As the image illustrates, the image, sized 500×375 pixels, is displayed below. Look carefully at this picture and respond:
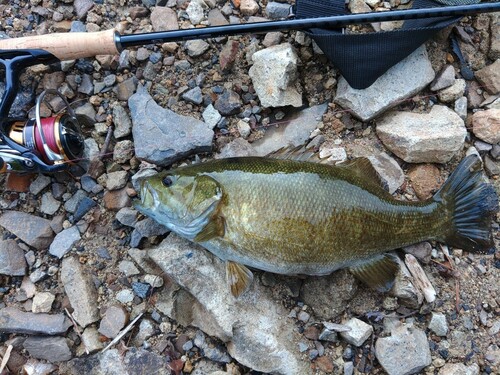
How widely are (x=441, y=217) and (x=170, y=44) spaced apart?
2805 millimetres

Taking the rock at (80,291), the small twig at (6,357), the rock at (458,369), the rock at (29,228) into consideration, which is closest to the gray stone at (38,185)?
the rock at (29,228)

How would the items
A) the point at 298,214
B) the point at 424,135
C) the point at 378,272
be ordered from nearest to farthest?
the point at 298,214, the point at 378,272, the point at 424,135

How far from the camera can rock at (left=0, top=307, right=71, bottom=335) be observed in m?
3.96

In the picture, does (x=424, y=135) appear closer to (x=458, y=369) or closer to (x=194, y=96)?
(x=458, y=369)

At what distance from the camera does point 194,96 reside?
431 cm

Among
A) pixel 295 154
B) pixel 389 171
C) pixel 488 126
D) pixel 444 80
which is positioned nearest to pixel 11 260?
pixel 295 154

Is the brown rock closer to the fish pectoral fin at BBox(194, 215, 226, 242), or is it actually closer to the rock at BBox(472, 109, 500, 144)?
the rock at BBox(472, 109, 500, 144)

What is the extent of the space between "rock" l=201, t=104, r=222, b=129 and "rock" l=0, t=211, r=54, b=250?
1655 millimetres

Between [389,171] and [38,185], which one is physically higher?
[389,171]

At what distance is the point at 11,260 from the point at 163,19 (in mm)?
2539

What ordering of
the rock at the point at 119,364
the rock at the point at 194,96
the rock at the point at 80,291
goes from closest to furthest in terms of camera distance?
1. the rock at the point at 119,364
2. the rock at the point at 80,291
3. the rock at the point at 194,96

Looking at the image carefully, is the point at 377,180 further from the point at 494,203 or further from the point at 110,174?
the point at 110,174

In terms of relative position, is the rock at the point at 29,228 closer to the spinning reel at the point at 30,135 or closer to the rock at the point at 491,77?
the spinning reel at the point at 30,135

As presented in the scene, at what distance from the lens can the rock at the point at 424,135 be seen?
4.08 meters
